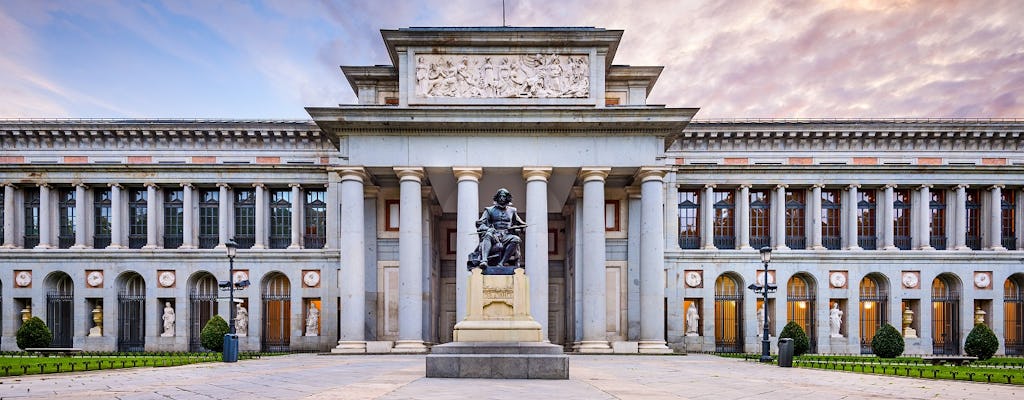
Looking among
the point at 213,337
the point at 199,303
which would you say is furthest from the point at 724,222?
the point at 199,303

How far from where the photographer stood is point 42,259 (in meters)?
46.8

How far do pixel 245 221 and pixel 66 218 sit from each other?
1140 cm

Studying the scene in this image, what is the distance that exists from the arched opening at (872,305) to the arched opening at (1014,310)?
775cm

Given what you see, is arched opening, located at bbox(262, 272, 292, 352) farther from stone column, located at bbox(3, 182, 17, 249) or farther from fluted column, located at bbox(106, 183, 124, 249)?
stone column, located at bbox(3, 182, 17, 249)

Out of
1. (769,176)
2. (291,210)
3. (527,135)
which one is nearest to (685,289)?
(769,176)

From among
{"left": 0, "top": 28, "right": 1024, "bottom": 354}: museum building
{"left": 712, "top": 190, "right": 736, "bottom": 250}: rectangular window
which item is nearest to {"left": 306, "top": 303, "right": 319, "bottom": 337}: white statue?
{"left": 0, "top": 28, "right": 1024, "bottom": 354}: museum building

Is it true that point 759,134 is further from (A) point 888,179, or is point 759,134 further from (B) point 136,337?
(B) point 136,337

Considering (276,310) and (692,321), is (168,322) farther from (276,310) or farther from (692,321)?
(692,321)

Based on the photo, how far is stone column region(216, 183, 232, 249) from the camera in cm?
4741

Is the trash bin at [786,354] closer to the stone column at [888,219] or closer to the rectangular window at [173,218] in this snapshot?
the stone column at [888,219]

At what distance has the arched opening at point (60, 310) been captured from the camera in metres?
47.2

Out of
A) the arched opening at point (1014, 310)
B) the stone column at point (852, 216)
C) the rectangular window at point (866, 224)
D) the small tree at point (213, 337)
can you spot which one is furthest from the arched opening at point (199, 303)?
the arched opening at point (1014, 310)

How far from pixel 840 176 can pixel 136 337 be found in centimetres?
4523

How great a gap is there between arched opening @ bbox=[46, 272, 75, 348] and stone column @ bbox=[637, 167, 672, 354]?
34.9m
